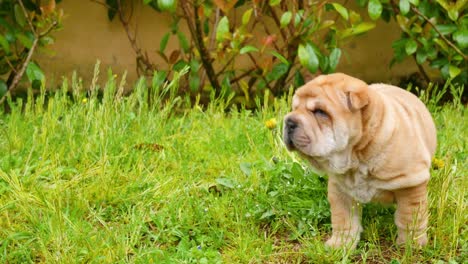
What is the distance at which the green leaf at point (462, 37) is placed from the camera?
5051mm

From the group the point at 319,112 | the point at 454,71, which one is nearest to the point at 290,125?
the point at 319,112

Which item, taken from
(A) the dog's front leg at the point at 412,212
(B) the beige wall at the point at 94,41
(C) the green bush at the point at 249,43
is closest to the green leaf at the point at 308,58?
(C) the green bush at the point at 249,43

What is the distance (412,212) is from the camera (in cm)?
278

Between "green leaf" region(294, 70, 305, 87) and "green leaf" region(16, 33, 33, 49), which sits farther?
"green leaf" region(294, 70, 305, 87)

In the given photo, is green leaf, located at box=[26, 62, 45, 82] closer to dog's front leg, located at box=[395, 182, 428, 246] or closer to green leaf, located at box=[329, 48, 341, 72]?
green leaf, located at box=[329, 48, 341, 72]

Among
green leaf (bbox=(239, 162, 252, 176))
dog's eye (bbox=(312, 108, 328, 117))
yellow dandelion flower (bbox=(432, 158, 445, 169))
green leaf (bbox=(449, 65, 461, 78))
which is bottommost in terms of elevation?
green leaf (bbox=(239, 162, 252, 176))

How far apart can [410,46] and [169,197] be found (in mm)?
2669

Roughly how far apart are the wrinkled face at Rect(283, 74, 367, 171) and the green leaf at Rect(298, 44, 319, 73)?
2.28m

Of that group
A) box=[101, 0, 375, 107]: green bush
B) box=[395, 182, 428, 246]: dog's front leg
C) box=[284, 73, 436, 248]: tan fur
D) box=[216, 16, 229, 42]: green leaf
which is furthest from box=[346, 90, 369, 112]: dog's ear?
box=[216, 16, 229, 42]: green leaf

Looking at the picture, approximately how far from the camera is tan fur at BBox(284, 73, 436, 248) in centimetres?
265

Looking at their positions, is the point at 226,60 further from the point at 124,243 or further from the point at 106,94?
the point at 124,243

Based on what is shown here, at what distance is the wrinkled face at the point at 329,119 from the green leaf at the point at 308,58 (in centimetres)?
228

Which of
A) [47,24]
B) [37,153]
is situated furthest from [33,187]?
[47,24]

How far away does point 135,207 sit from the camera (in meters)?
3.24
